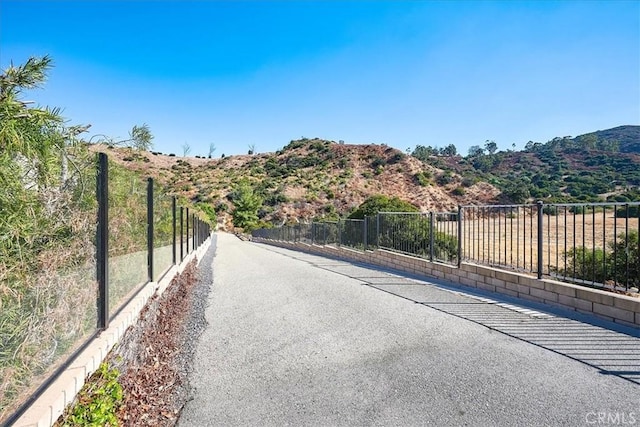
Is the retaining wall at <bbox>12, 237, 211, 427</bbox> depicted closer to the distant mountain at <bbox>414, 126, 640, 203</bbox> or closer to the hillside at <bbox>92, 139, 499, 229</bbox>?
the hillside at <bbox>92, 139, 499, 229</bbox>

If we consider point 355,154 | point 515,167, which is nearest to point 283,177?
point 355,154

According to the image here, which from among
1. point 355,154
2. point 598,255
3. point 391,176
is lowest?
point 598,255

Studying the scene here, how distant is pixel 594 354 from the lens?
14.7 ft

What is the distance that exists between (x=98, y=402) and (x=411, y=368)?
9.75 ft

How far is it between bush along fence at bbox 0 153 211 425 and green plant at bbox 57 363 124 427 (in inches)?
9.2

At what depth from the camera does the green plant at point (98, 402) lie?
8.49 ft

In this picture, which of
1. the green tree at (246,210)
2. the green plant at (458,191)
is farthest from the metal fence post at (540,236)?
the green plant at (458,191)

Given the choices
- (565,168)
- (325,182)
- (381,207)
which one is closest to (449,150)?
(565,168)

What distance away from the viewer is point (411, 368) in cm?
432

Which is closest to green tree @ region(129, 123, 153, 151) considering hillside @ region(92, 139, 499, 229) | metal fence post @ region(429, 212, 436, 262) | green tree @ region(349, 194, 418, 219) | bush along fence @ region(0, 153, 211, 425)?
bush along fence @ region(0, 153, 211, 425)

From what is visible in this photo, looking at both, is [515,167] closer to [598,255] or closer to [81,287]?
[598,255]

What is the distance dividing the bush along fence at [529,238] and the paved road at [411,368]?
1.25 m

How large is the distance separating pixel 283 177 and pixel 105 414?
77986 mm

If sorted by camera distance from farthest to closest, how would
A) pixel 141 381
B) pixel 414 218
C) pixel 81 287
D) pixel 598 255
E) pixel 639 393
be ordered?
pixel 414 218 → pixel 598 255 → pixel 141 381 → pixel 639 393 → pixel 81 287
